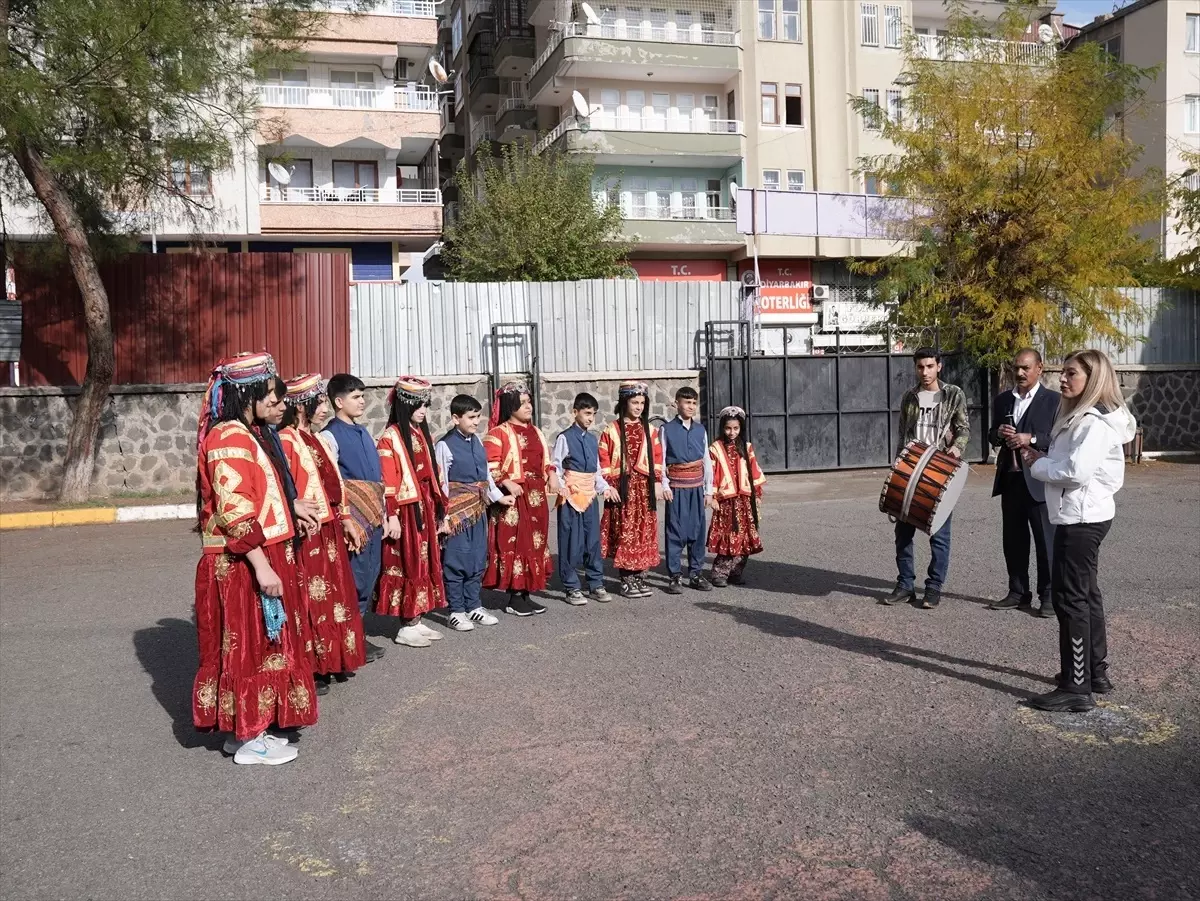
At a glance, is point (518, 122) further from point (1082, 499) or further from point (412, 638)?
point (1082, 499)

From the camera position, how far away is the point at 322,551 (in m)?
6.09

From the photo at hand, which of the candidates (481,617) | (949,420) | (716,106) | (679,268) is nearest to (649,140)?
(716,106)

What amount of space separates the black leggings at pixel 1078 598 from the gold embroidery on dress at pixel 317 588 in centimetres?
387

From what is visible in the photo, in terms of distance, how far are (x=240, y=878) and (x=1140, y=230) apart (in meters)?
37.7

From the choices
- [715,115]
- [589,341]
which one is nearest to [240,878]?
[589,341]

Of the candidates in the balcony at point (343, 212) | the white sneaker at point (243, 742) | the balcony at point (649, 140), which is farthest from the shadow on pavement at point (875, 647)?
the balcony at point (649, 140)

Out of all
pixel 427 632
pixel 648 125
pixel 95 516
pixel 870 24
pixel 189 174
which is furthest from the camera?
pixel 870 24

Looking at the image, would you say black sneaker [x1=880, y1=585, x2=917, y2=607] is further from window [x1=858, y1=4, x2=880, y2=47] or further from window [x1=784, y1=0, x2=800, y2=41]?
window [x1=858, y1=4, x2=880, y2=47]

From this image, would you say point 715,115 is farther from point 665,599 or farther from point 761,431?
point 665,599

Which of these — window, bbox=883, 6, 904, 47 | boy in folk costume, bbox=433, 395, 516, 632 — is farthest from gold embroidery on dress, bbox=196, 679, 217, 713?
window, bbox=883, 6, 904, 47

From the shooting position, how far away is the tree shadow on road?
5.75 meters

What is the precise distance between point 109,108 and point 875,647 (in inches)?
455

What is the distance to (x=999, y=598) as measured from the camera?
855cm

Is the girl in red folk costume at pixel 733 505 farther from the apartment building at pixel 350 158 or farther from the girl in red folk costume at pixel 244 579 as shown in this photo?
the apartment building at pixel 350 158
